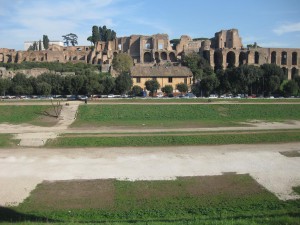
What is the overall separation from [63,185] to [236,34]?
225ft

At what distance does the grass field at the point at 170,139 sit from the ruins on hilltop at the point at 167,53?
42.4 meters

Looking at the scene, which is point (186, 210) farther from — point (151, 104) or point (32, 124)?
point (151, 104)

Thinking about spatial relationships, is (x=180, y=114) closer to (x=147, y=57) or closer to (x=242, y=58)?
(x=242, y=58)

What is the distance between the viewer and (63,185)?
16516 millimetres

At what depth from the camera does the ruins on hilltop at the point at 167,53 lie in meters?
71.6

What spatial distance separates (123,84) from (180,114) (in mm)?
15435

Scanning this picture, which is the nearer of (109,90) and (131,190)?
(131,190)

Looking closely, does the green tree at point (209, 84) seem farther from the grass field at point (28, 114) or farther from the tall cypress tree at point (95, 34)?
the tall cypress tree at point (95, 34)

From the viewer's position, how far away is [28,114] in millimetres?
37125

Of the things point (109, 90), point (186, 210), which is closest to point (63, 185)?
point (186, 210)

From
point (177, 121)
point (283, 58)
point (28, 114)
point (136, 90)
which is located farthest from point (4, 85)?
point (283, 58)

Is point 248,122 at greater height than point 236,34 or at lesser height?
lesser

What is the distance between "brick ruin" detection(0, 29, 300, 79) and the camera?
7225 centimetres

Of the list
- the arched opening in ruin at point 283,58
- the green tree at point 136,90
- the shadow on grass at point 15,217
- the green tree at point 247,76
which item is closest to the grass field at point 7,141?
the shadow on grass at point 15,217
